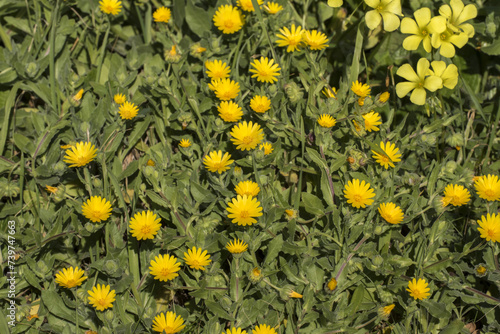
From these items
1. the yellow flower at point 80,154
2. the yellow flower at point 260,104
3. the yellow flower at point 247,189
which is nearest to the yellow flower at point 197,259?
the yellow flower at point 247,189

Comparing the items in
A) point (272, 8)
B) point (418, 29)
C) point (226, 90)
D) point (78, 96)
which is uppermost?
point (418, 29)

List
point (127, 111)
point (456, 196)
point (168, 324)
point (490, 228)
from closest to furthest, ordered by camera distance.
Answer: point (168, 324) < point (490, 228) < point (456, 196) < point (127, 111)

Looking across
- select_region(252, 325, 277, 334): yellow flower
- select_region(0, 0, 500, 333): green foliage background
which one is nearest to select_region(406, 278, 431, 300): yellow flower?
select_region(0, 0, 500, 333): green foliage background

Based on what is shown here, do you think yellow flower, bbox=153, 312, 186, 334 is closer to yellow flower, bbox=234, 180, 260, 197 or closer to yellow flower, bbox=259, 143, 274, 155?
yellow flower, bbox=234, 180, 260, 197

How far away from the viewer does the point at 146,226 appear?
277 cm

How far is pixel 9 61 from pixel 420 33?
2.64m

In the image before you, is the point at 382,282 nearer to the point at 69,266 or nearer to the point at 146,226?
the point at 146,226

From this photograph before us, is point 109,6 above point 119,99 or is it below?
above

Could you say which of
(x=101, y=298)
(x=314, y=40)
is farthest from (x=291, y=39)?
(x=101, y=298)

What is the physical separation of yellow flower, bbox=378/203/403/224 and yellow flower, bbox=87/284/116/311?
1.47 metres

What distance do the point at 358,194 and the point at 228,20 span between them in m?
1.51

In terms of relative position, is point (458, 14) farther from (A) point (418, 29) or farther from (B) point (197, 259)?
(B) point (197, 259)

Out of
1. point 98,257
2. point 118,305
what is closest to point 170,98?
point 98,257

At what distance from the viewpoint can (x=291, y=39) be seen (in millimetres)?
3383
